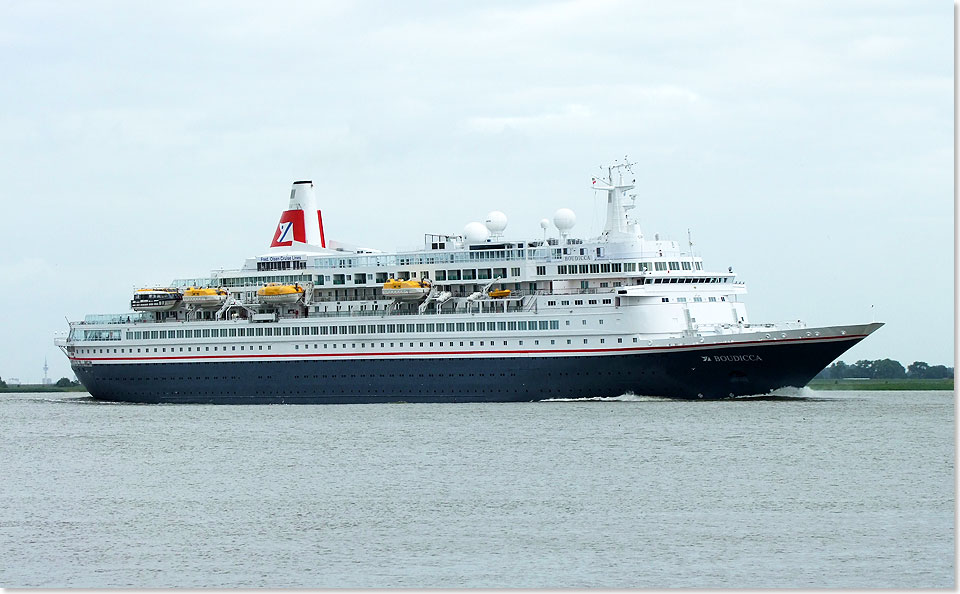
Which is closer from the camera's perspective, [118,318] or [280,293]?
[280,293]

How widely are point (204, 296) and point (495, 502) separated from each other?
37.0m

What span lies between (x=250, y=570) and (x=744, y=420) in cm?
2610

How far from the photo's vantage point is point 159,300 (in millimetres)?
68188

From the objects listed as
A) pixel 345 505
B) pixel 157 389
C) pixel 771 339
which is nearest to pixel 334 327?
pixel 157 389

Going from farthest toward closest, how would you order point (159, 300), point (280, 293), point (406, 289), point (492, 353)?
point (159, 300) < point (280, 293) < point (406, 289) < point (492, 353)

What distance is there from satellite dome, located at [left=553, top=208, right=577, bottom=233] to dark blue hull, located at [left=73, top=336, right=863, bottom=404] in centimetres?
697

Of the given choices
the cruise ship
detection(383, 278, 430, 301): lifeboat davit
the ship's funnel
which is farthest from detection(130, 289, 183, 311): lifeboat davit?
detection(383, 278, 430, 301): lifeboat davit

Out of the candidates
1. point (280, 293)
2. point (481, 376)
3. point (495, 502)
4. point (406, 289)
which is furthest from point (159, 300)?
point (495, 502)

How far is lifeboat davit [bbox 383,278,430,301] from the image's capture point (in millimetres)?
61284

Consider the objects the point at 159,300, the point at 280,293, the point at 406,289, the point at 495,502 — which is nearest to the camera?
the point at 495,502

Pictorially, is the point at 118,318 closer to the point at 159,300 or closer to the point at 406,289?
the point at 159,300

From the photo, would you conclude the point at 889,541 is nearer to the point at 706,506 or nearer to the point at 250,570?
the point at 706,506

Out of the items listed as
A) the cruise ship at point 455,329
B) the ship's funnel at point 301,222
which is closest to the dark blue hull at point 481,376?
the cruise ship at point 455,329

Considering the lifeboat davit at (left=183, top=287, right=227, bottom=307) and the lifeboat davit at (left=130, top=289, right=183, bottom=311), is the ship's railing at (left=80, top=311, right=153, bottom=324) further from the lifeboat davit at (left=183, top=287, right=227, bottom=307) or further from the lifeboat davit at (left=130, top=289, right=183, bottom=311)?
the lifeboat davit at (left=183, top=287, right=227, bottom=307)
